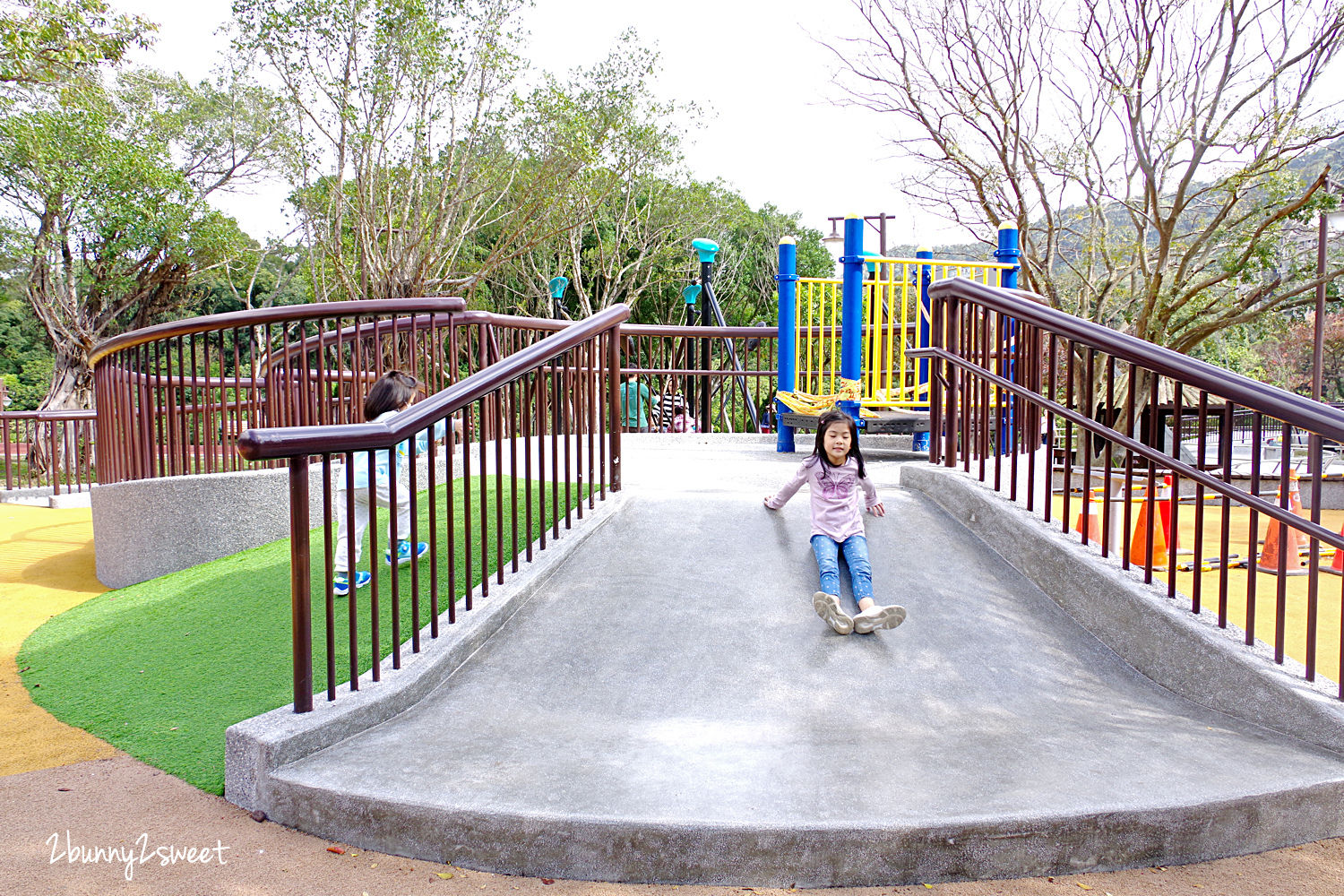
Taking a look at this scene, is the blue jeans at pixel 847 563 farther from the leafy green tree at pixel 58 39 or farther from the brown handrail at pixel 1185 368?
the leafy green tree at pixel 58 39

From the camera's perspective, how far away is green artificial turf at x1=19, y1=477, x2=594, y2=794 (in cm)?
314

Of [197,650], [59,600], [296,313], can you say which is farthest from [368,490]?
[59,600]

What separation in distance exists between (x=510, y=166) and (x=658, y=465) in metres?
15.0

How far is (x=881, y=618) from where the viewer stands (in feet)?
11.5

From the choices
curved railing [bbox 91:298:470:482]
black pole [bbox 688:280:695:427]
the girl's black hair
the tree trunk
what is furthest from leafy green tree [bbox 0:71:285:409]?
the girl's black hair

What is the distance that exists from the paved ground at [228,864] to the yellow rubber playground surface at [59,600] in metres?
0.36

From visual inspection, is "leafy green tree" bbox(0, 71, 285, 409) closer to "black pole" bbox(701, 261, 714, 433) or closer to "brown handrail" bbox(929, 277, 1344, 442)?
"black pole" bbox(701, 261, 714, 433)

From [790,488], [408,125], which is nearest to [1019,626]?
[790,488]

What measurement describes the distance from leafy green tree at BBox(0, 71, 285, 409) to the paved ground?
1866cm

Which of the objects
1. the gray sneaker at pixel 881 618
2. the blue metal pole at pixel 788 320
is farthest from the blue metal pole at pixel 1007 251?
the gray sneaker at pixel 881 618

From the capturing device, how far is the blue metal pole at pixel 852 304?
7020mm

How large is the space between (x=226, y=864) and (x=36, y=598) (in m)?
4.90

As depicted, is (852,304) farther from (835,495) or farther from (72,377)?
(72,377)

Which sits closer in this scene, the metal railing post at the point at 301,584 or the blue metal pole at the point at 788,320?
the metal railing post at the point at 301,584
